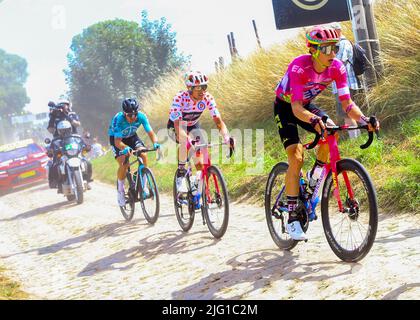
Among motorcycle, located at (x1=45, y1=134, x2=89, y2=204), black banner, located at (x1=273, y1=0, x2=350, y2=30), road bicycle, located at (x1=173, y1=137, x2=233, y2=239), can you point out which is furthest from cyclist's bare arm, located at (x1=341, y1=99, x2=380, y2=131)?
motorcycle, located at (x1=45, y1=134, x2=89, y2=204)

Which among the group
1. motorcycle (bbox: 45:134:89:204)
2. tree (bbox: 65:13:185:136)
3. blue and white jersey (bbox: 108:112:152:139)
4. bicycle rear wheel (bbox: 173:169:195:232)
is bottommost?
bicycle rear wheel (bbox: 173:169:195:232)

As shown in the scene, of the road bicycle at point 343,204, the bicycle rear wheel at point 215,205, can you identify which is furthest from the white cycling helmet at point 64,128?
the road bicycle at point 343,204

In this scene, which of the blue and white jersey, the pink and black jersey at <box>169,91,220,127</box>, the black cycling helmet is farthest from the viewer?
the blue and white jersey

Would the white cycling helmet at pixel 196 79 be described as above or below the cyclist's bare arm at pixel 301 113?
above

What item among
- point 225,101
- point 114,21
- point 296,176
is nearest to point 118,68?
point 114,21

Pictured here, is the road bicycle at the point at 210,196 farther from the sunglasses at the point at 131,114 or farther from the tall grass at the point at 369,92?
the tall grass at the point at 369,92

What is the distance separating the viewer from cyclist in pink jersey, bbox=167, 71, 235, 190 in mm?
6793

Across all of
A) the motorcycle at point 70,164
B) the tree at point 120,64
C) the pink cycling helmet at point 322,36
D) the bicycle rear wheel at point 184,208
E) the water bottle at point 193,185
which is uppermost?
the tree at point 120,64

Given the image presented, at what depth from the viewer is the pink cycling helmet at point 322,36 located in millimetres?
Answer: 4602

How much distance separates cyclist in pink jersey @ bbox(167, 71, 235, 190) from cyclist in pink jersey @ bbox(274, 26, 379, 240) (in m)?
1.65

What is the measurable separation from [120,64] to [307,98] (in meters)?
36.4

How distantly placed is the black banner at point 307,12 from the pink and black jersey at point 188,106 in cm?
A: 380

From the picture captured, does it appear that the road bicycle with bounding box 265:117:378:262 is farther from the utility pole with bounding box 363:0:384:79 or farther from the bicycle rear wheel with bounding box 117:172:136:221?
the utility pole with bounding box 363:0:384:79
